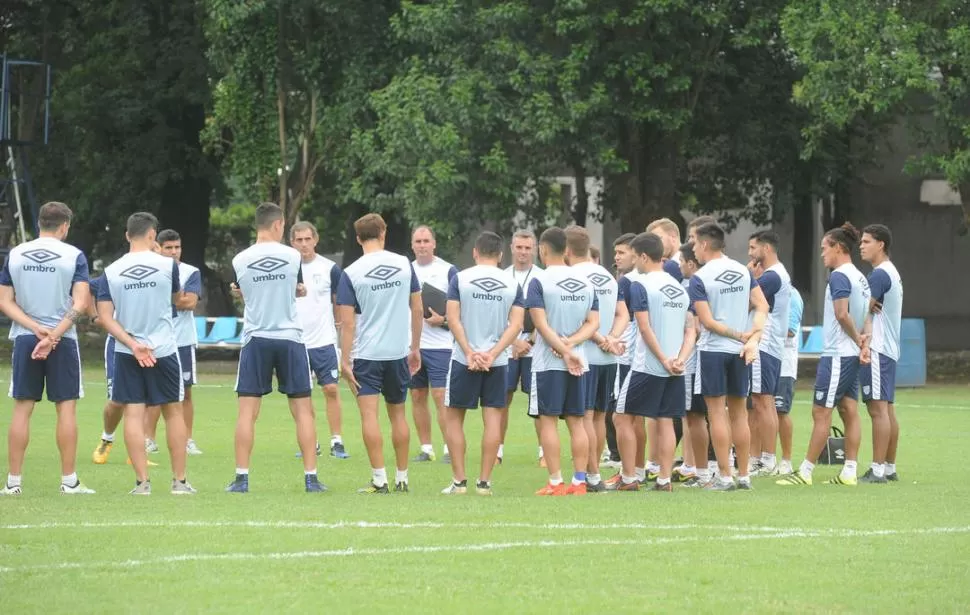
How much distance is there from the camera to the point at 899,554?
9.40m

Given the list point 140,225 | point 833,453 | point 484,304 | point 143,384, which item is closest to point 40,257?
point 140,225

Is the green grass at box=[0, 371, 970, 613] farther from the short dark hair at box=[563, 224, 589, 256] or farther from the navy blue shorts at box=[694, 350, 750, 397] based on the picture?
the short dark hair at box=[563, 224, 589, 256]

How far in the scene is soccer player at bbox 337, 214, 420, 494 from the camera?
41.9 ft

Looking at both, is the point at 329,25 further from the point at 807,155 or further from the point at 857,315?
the point at 857,315

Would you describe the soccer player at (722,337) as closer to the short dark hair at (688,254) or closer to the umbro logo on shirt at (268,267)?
the short dark hair at (688,254)

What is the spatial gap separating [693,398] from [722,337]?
640mm

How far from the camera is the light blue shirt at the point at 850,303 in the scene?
44.7 ft

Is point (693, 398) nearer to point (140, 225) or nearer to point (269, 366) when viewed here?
point (269, 366)

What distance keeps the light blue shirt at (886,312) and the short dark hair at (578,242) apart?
2588 millimetres

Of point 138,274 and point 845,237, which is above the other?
point 845,237

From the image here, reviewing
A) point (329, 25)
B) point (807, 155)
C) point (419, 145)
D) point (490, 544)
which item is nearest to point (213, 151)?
point (329, 25)

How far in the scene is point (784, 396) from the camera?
1552 centimetres

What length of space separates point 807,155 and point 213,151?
50.5 ft

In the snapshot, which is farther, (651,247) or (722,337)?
(722,337)
